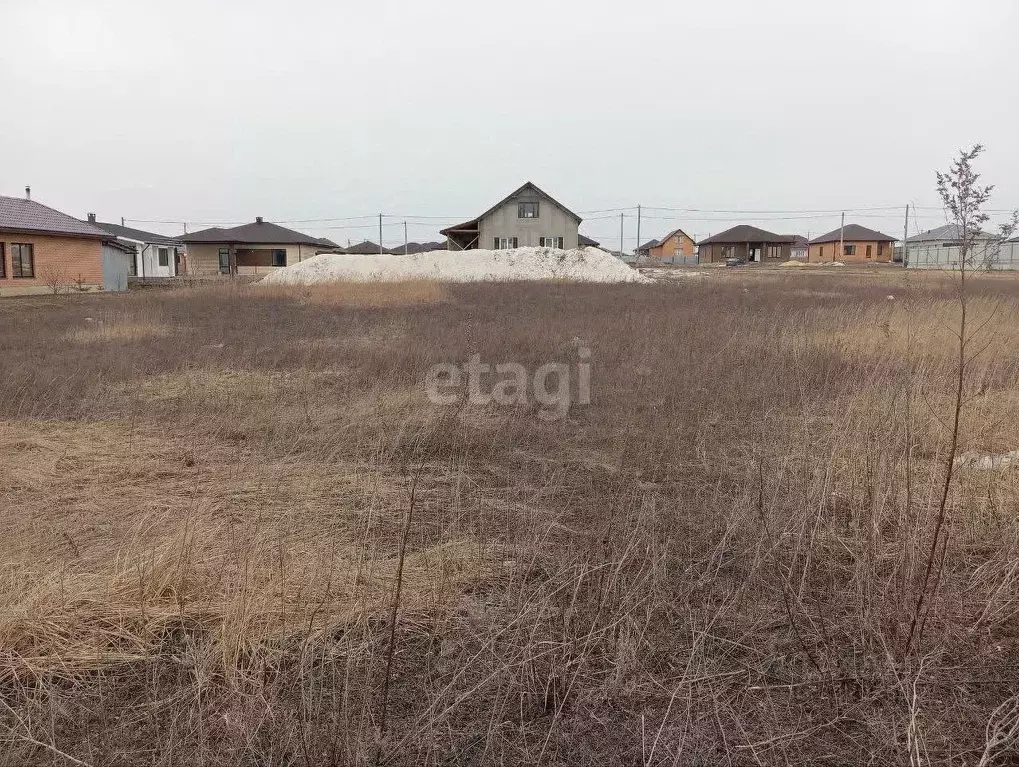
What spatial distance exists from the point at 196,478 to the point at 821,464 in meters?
4.10

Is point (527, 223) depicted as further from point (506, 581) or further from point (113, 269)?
point (506, 581)

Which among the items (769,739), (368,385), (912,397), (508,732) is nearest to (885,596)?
(769,739)

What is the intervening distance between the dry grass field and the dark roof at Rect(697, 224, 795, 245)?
66.8 meters

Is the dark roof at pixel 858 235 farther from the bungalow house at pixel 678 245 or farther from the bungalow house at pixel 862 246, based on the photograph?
the bungalow house at pixel 678 245

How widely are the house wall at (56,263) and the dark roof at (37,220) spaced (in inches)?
15.3

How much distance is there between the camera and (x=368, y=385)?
7.77 m

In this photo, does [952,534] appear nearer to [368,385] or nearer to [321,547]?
[321,547]

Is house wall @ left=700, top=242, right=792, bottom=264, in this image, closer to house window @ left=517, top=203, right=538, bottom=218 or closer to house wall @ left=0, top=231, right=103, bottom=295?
house window @ left=517, top=203, right=538, bottom=218

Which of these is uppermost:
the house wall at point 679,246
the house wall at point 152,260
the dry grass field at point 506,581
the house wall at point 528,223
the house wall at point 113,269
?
the house wall at point 679,246

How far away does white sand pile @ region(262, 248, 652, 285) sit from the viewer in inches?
1307

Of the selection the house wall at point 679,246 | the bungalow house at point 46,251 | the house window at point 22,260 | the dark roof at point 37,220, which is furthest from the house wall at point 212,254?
the house wall at point 679,246

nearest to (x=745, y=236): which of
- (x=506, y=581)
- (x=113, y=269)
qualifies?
(x=113, y=269)

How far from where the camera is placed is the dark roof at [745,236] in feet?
227

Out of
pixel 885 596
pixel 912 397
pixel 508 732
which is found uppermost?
pixel 912 397
